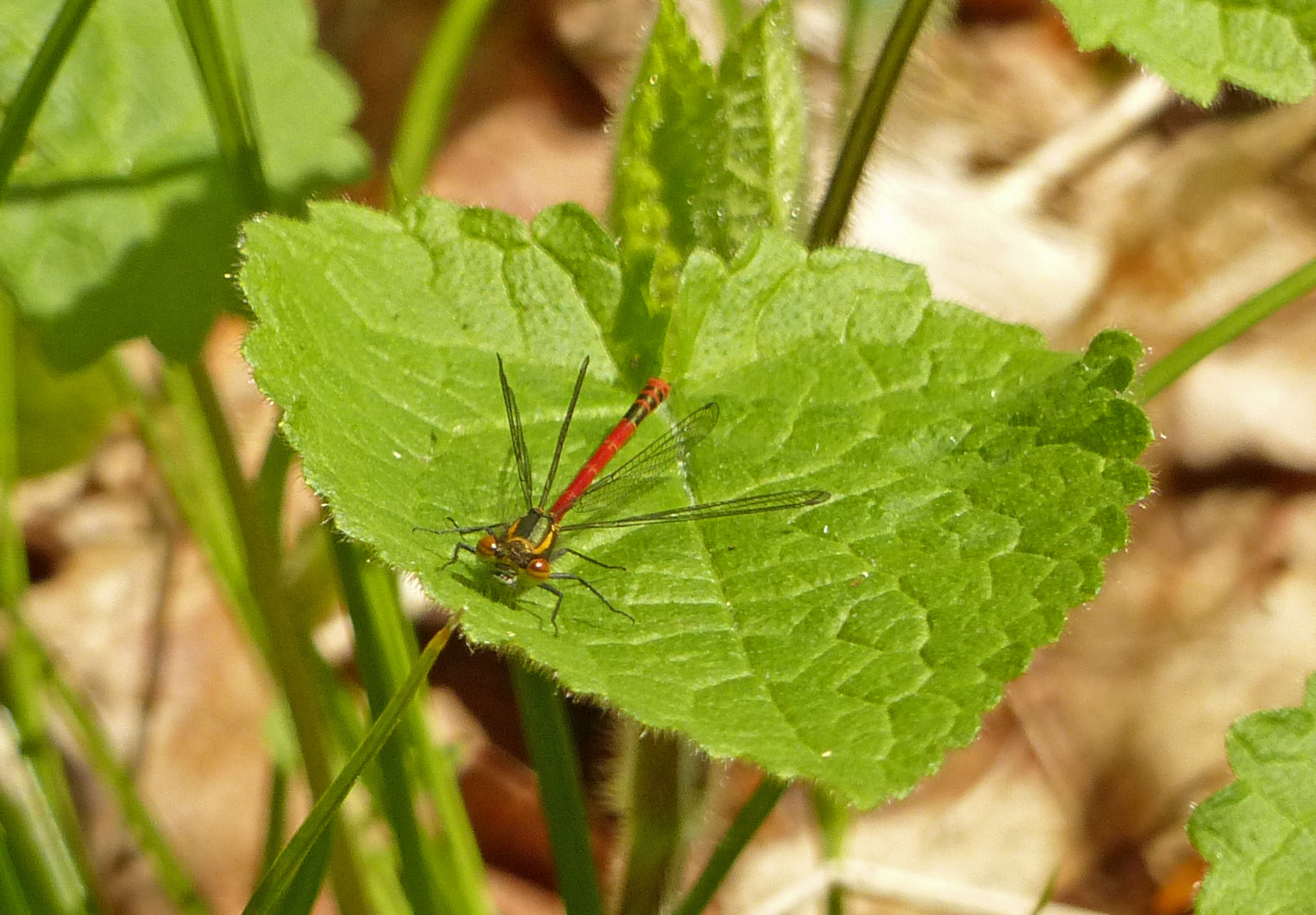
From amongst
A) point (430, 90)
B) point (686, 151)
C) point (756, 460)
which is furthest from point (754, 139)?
point (430, 90)

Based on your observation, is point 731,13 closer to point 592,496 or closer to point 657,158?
point 657,158

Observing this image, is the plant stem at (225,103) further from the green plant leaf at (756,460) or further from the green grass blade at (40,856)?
the green grass blade at (40,856)

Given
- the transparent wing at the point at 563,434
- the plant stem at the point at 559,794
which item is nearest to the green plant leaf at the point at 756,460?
the transparent wing at the point at 563,434

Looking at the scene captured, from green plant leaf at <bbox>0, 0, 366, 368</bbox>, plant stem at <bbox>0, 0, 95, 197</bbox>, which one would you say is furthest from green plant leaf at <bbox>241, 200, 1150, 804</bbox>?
green plant leaf at <bbox>0, 0, 366, 368</bbox>

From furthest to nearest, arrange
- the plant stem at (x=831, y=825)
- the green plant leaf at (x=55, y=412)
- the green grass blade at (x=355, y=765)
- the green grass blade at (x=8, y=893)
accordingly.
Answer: the green plant leaf at (x=55, y=412), the plant stem at (x=831, y=825), the green grass blade at (x=8, y=893), the green grass blade at (x=355, y=765)

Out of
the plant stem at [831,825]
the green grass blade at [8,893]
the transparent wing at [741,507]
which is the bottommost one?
the green grass blade at [8,893]

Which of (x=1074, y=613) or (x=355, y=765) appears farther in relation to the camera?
(x=1074, y=613)

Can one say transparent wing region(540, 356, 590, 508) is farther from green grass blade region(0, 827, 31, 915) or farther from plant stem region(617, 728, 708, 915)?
green grass blade region(0, 827, 31, 915)
